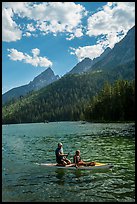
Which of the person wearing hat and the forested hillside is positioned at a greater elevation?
the forested hillside

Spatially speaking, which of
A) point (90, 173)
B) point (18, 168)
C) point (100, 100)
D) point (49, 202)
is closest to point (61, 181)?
point (90, 173)

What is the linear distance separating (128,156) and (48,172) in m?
12.7

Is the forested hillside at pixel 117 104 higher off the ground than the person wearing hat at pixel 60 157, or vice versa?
the forested hillside at pixel 117 104

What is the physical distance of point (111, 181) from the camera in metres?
24.7

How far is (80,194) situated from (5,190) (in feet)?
23.0

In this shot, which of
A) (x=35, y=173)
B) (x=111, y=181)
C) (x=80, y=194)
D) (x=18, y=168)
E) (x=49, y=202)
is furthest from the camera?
(x=18, y=168)

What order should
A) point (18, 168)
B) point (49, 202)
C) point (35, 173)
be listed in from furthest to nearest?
1. point (18, 168)
2. point (35, 173)
3. point (49, 202)

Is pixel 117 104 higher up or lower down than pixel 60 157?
higher up

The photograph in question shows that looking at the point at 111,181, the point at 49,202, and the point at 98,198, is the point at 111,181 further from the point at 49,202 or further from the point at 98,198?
the point at 49,202

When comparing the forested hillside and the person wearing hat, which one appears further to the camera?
the forested hillside

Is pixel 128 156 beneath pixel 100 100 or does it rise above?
beneath

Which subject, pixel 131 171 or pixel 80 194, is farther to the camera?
pixel 131 171

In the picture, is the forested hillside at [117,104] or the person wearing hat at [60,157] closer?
the person wearing hat at [60,157]

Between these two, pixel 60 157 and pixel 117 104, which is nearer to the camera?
pixel 60 157
